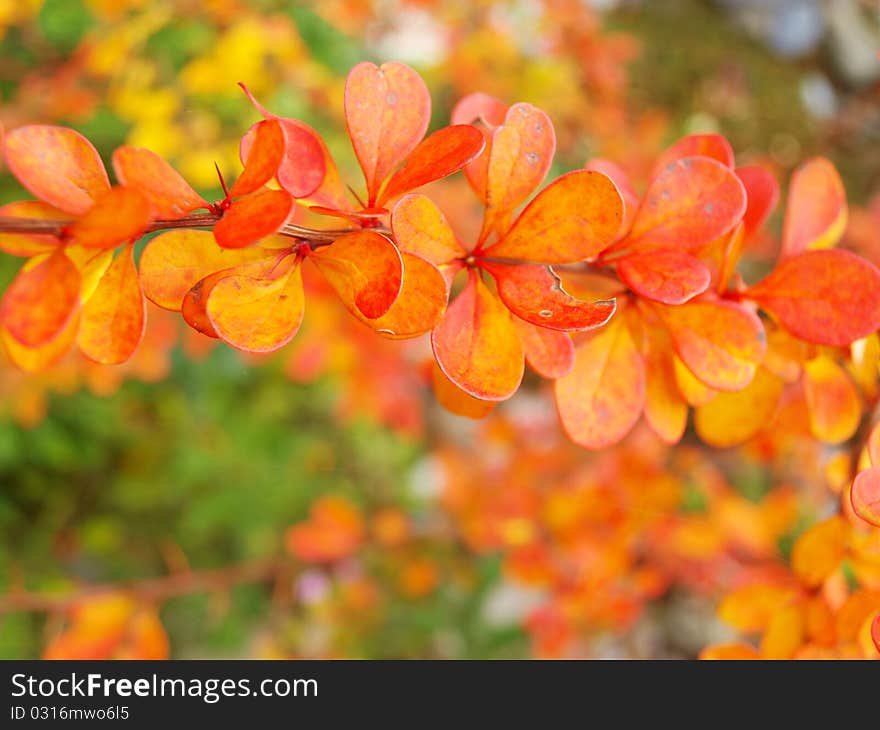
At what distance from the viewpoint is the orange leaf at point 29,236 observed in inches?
11.5

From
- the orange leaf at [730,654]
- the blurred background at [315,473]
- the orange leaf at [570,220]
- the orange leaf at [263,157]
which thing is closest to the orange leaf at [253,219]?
the orange leaf at [263,157]

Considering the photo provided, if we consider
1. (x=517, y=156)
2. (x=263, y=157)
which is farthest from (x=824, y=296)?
(x=263, y=157)

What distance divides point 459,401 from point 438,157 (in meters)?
0.12

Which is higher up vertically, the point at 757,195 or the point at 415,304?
the point at 757,195

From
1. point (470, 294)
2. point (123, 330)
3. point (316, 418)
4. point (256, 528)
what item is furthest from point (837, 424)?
point (316, 418)

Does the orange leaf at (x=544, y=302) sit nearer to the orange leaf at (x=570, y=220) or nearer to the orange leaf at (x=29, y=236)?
the orange leaf at (x=570, y=220)

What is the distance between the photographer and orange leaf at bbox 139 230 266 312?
31 cm

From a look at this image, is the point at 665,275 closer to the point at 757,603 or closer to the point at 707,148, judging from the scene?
the point at 707,148

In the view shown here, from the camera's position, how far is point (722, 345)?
14.4 inches

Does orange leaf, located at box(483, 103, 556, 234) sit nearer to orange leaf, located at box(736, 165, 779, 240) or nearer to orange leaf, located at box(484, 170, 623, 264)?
orange leaf, located at box(484, 170, 623, 264)

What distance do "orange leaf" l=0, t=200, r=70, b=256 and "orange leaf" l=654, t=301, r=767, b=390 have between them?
0.27 meters

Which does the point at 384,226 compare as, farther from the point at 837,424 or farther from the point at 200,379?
the point at 200,379
